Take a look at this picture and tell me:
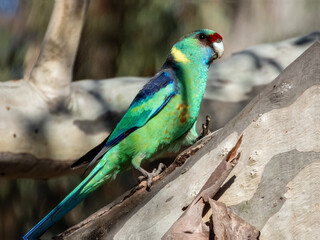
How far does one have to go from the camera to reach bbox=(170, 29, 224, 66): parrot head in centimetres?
273

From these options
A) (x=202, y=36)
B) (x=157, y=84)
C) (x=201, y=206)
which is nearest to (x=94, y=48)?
(x=202, y=36)

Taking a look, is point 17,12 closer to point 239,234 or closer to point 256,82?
point 256,82

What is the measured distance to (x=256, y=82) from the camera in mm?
3986

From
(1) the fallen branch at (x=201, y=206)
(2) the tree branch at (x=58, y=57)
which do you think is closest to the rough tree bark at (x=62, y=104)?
(2) the tree branch at (x=58, y=57)

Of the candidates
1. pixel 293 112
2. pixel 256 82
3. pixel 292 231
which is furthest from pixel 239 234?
pixel 256 82

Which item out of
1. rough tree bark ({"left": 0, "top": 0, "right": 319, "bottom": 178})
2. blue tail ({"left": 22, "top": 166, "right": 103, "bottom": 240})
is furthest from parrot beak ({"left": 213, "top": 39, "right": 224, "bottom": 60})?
Answer: rough tree bark ({"left": 0, "top": 0, "right": 319, "bottom": 178})

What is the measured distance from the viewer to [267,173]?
1649 millimetres

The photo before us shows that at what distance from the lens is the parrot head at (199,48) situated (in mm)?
2730

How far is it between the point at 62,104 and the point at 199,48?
124 centimetres

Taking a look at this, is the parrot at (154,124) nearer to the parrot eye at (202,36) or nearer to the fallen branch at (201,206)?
the parrot eye at (202,36)

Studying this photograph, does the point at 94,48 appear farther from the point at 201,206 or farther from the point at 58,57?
the point at 201,206

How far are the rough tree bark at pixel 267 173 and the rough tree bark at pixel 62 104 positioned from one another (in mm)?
1567

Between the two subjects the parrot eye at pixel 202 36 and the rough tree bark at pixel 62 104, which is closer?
the parrot eye at pixel 202 36

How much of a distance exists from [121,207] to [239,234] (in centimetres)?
58
